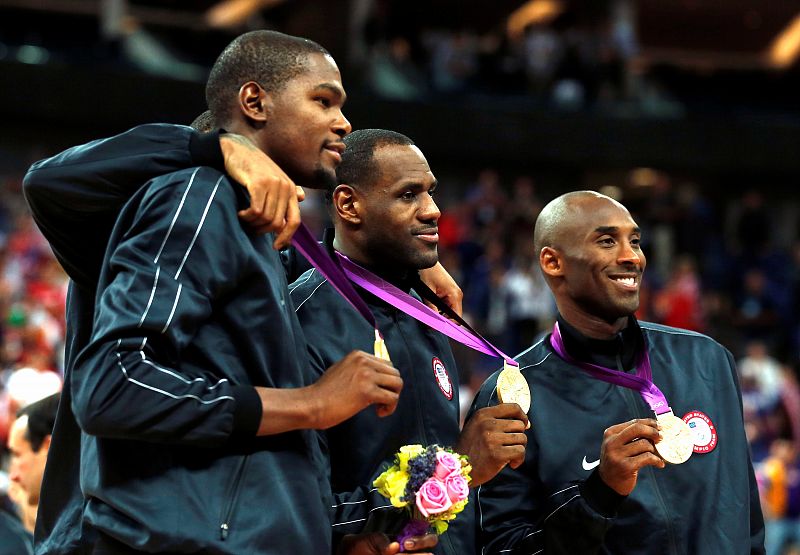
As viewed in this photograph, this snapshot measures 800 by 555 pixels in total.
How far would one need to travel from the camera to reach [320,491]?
2.73m

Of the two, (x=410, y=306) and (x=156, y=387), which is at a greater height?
(x=410, y=306)

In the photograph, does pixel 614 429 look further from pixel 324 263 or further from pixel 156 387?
pixel 156 387

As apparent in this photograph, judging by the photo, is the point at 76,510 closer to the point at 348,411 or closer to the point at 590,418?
the point at 348,411

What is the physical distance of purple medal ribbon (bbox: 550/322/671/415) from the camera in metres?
3.61

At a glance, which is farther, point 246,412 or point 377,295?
point 377,295

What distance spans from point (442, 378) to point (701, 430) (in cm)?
84

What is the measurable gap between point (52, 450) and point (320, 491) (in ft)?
2.34

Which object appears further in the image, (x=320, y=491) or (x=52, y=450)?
(x=52, y=450)

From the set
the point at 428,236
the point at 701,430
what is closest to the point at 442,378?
the point at 428,236

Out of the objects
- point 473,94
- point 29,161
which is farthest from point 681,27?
point 29,161

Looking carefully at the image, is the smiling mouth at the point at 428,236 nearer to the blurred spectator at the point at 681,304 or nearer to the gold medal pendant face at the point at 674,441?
the gold medal pendant face at the point at 674,441

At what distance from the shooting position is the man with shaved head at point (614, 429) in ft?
11.1

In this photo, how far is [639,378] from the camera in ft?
12.0

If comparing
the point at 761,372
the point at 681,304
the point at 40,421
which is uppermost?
the point at 681,304
